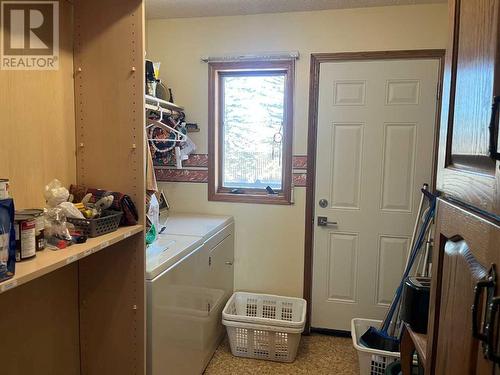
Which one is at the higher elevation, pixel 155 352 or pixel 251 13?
pixel 251 13

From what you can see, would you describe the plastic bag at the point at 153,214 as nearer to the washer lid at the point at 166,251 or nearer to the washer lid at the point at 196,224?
the washer lid at the point at 166,251

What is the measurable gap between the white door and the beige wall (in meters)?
0.16

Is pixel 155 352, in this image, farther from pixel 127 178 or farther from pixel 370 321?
pixel 370 321

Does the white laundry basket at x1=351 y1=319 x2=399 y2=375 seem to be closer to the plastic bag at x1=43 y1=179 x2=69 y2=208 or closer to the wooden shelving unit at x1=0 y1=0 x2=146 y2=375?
the wooden shelving unit at x1=0 y1=0 x2=146 y2=375

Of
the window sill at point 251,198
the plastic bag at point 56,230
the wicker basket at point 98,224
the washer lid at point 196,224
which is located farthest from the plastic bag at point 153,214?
the window sill at point 251,198

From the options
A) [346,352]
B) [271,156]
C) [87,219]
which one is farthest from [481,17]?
[346,352]

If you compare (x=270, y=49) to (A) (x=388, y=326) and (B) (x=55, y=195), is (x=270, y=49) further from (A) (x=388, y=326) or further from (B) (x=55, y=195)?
(A) (x=388, y=326)

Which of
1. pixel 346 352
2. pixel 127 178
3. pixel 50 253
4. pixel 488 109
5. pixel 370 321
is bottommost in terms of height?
pixel 346 352

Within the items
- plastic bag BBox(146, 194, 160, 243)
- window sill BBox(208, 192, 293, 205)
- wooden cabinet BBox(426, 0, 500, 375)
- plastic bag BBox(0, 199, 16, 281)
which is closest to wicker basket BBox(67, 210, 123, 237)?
plastic bag BBox(0, 199, 16, 281)

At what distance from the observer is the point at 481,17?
0.73 metres

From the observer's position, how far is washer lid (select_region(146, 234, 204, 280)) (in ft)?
5.53

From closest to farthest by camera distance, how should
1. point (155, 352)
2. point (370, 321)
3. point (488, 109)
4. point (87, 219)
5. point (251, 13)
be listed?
point (488, 109) → point (87, 219) → point (155, 352) → point (370, 321) → point (251, 13)

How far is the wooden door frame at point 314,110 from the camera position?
2.61 meters

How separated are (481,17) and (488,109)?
0.69 feet
